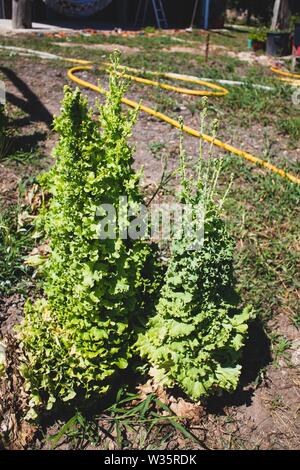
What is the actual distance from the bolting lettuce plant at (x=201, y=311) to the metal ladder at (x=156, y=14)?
635 inches

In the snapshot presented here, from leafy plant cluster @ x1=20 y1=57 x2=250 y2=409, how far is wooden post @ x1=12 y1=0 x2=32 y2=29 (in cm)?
1200

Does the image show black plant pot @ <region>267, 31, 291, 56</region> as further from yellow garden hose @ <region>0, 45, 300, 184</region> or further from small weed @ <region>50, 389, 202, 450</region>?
small weed @ <region>50, 389, 202, 450</region>

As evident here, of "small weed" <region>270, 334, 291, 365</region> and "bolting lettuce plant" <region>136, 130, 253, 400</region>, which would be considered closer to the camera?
"bolting lettuce plant" <region>136, 130, 253, 400</region>

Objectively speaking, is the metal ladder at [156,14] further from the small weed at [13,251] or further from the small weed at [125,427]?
the small weed at [125,427]

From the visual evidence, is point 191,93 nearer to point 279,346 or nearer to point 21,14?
point 279,346

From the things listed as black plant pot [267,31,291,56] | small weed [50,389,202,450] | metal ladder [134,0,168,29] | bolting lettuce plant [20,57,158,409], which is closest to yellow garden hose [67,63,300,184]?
bolting lettuce plant [20,57,158,409]

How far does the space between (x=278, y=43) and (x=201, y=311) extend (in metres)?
11.3

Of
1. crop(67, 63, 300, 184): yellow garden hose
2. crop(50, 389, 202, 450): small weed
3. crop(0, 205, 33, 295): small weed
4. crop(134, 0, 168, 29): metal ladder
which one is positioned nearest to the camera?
crop(50, 389, 202, 450): small weed

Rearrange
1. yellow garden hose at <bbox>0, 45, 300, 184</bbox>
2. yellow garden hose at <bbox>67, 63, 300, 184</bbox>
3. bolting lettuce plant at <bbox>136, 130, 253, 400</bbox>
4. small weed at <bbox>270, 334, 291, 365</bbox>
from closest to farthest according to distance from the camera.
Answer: bolting lettuce plant at <bbox>136, 130, 253, 400</bbox>, small weed at <bbox>270, 334, 291, 365</bbox>, yellow garden hose at <bbox>67, 63, 300, 184</bbox>, yellow garden hose at <bbox>0, 45, 300, 184</bbox>

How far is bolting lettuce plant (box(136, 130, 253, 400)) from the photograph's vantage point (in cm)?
249

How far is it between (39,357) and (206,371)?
0.94 metres

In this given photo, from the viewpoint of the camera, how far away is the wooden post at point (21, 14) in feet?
42.2

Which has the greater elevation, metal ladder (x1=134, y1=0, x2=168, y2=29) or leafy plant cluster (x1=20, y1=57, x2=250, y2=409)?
metal ladder (x1=134, y1=0, x2=168, y2=29)

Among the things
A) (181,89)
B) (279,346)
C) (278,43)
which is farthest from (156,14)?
(279,346)
